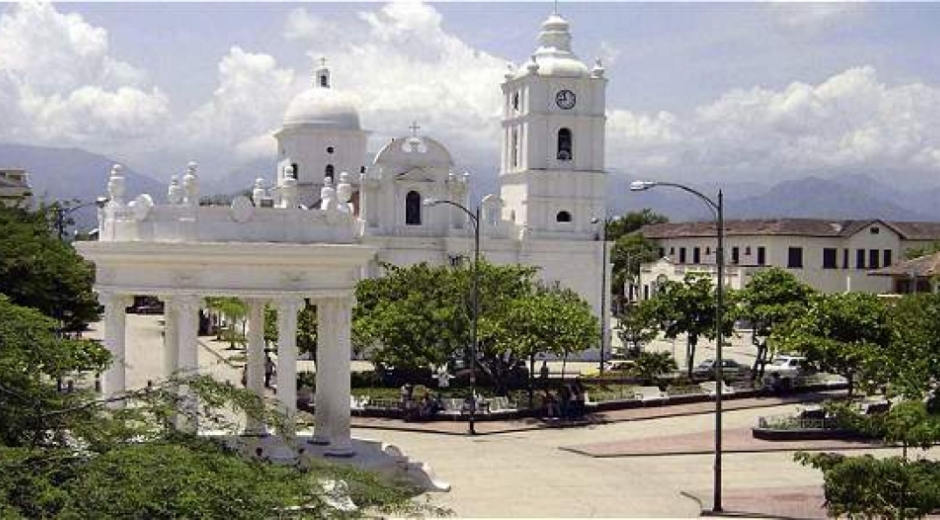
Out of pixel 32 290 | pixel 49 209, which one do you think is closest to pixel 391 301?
pixel 32 290

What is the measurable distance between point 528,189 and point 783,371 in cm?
1808

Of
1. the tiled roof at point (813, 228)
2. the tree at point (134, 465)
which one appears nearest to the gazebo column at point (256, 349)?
the tree at point (134, 465)

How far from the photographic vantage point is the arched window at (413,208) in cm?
6581

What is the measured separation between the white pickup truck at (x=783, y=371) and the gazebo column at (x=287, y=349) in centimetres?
2178

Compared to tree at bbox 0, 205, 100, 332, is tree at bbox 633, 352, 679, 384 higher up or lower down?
lower down

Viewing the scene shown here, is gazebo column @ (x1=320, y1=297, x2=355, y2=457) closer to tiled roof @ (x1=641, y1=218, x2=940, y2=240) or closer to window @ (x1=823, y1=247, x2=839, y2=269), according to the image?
tiled roof @ (x1=641, y1=218, x2=940, y2=240)

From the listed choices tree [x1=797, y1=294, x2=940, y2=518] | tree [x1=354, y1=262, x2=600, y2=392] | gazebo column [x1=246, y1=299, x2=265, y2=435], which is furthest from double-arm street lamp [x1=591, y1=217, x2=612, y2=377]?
tree [x1=797, y1=294, x2=940, y2=518]

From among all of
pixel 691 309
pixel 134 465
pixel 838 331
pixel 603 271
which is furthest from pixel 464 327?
pixel 134 465

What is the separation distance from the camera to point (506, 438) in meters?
39.7

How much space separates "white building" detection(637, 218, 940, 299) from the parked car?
29617 mm

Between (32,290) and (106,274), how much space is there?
12.0m

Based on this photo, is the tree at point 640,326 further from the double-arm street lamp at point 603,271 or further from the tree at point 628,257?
the tree at point 628,257

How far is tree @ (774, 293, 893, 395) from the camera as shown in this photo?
42312 millimetres

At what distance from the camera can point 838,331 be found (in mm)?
44000
